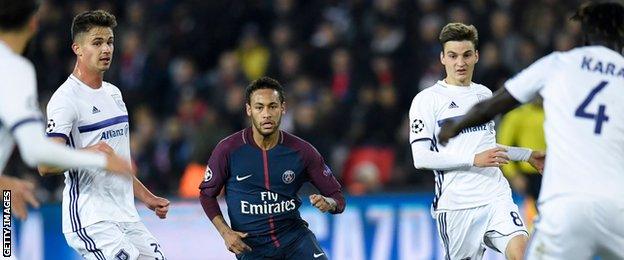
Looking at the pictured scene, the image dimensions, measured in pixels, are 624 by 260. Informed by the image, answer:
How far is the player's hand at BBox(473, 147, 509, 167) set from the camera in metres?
7.98

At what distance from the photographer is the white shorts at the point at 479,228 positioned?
8.40 m

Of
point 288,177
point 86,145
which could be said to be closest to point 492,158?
point 288,177

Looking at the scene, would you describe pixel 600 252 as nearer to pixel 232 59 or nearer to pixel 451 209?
pixel 451 209

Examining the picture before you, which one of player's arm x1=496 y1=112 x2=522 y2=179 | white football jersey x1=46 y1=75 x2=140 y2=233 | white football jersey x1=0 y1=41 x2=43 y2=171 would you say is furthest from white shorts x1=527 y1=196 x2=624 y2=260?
player's arm x1=496 y1=112 x2=522 y2=179

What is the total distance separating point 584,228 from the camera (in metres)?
5.88

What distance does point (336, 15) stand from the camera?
16.7m

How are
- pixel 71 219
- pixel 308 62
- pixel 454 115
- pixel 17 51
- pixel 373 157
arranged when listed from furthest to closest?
pixel 308 62, pixel 373 157, pixel 454 115, pixel 71 219, pixel 17 51

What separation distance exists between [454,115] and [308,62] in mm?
7720

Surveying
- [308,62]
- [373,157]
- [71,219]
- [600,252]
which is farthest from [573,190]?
[308,62]

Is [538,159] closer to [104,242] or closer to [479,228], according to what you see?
[479,228]

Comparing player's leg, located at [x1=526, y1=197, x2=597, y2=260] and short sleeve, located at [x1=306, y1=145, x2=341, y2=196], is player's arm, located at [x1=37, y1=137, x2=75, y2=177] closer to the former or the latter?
short sleeve, located at [x1=306, y1=145, x2=341, y2=196]

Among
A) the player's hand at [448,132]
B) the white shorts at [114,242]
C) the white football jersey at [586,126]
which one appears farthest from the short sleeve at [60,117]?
the white football jersey at [586,126]

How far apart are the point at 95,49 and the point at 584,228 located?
376cm

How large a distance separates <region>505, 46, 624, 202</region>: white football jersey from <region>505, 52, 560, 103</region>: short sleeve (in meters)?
0.04
